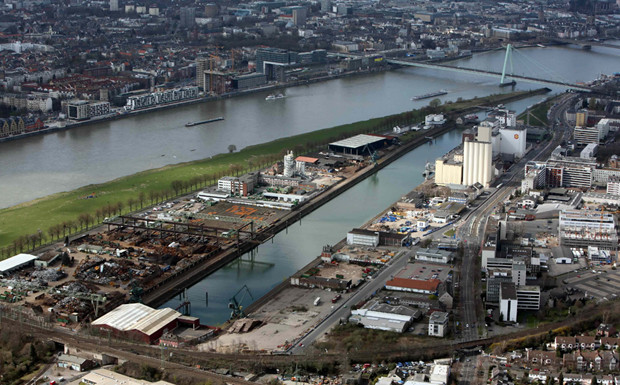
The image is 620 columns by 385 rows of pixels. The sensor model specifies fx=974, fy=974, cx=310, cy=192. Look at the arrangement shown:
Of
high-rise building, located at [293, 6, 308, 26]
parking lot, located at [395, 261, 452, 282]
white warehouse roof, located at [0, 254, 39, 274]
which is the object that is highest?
high-rise building, located at [293, 6, 308, 26]

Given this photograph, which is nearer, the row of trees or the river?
the row of trees

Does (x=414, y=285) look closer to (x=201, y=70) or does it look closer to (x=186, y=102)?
(x=186, y=102)

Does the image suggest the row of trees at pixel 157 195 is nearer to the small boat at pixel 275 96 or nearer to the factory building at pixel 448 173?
the factory building at pixel 448 173

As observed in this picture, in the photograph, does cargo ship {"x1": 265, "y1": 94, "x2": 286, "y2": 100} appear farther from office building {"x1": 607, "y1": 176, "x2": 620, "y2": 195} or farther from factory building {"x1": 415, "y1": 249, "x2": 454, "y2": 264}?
factory building {"x1": 415, "y1": 249, "x2": 454, "y2": 264}

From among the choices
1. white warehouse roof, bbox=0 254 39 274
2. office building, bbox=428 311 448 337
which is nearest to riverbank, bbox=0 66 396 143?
white warehouse roof, bbox=0 254 39 274

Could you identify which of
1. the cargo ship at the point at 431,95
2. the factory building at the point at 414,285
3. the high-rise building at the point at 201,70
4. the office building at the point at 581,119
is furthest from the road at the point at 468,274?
the high-rise building at the point at 201,70

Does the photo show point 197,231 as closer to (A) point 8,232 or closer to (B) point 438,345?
(A) point 8,232

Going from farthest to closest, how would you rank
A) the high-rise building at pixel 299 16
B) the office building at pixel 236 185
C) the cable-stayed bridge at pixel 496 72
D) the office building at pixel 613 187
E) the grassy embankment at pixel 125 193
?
1. the high-rise building at pixel 299 16
2. the cable-stayed bridge at pixel 496 72
3. the office building at pixel 236 185
4. the office building at pixel 613 187
5. the grassy embankment at pixel 125 193

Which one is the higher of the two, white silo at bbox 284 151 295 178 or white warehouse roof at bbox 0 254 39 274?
white silo at bbox 284 151 295 178
